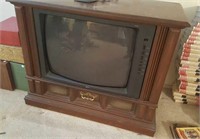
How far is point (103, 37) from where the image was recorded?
1.09 m

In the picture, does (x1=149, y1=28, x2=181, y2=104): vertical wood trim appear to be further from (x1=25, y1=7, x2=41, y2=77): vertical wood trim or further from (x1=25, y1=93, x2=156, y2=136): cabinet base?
(x1=25, y1=7, x2=41, y2=77): vertical wood trim

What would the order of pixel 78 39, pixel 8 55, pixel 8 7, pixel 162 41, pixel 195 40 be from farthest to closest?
pixel 8 7 → pixel 8 55 → pixel 195 40 → pixel 78 39 → pixel 162 41

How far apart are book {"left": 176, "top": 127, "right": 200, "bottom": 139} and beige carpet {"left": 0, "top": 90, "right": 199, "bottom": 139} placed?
0.25 ft

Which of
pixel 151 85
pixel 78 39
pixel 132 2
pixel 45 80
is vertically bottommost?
pixel 45 80

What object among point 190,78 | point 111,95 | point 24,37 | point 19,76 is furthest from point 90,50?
point 190,78

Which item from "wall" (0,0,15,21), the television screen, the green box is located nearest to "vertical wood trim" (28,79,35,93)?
the green box

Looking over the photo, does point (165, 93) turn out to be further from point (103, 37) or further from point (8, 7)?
point (8, 7)

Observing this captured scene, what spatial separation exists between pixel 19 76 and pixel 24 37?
0.46 meters

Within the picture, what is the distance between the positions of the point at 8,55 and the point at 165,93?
1398 millimetres

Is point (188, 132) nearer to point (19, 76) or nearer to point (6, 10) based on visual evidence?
point (19, 76)

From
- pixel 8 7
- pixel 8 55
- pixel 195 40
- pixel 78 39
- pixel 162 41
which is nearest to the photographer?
pixel 162 41

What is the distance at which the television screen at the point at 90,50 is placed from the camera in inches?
42.4

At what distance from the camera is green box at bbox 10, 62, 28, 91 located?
153 cm

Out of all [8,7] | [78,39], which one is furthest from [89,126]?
[8,7]
